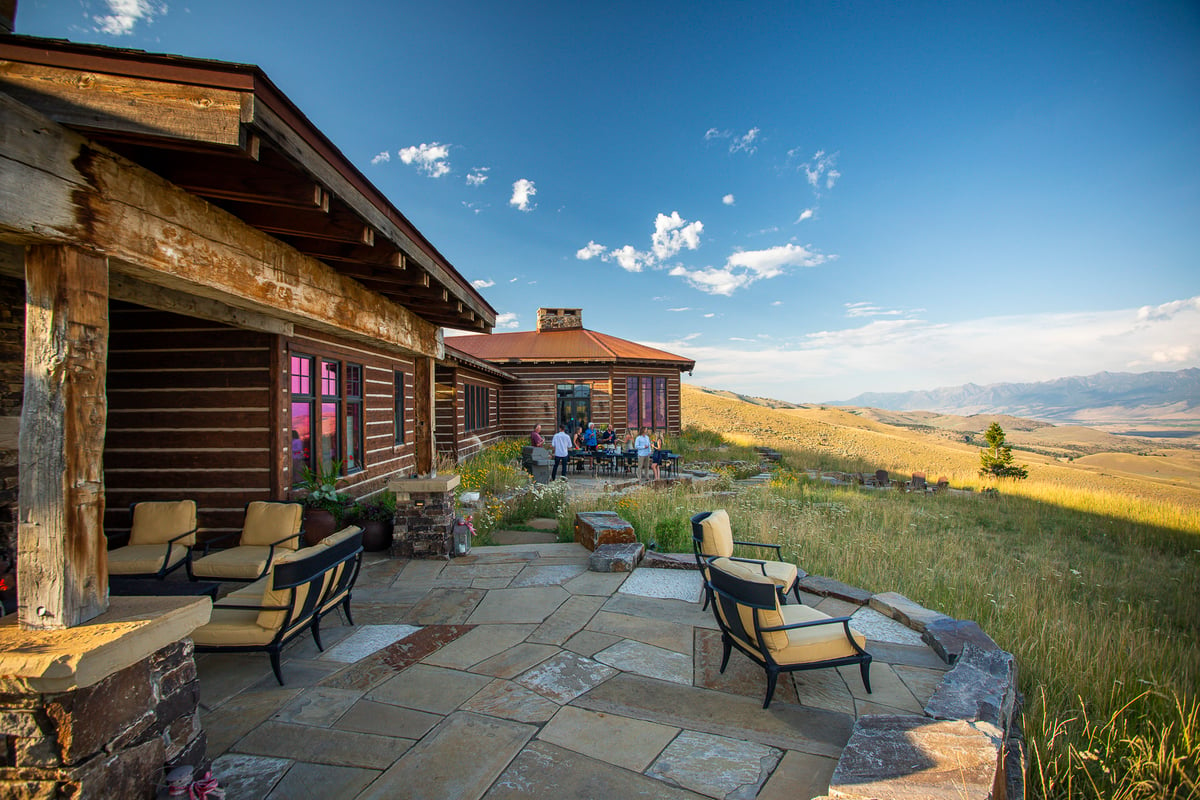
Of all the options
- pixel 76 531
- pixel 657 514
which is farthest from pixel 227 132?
pixel 657 514

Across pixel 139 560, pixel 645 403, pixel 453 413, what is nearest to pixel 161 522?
pixel 139 560

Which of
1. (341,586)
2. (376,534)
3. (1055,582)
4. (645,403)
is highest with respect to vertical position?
(645,403)

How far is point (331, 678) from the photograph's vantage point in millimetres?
3789

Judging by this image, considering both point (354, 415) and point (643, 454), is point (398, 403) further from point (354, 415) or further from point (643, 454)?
point (643, 454)

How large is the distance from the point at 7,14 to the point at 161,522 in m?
4.92

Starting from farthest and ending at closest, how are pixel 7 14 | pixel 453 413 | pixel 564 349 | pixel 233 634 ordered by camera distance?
pixel 564 349
pixel 453 413
pixel 7 14
pixel 233 634

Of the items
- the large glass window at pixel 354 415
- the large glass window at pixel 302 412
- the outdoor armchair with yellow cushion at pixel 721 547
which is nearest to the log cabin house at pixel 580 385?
the large glass window at pixel 354 415

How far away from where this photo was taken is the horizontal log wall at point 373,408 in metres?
7.34

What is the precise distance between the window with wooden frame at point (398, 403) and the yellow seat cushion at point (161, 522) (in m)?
4.79

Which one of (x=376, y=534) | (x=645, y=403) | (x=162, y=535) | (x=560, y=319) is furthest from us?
Result: (x=560, y=319)

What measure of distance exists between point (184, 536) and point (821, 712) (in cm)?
646

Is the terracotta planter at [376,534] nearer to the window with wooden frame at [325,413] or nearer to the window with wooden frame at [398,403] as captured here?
the window with wooden frame at [325,413]

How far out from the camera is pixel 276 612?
382 cm

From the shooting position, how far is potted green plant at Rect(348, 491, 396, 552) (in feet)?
23.9
